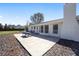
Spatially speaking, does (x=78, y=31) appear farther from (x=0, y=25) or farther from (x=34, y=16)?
(x=34, y=16)

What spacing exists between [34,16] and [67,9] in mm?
28696

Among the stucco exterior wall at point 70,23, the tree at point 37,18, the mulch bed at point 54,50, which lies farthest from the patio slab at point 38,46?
the tree at point 37,18

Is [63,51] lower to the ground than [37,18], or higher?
lower

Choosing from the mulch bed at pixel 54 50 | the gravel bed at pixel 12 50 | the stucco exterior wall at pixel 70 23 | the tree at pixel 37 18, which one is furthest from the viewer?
the tree at pixel 37 18

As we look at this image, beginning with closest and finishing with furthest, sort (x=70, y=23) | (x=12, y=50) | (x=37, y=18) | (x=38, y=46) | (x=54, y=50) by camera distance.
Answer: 1. (x=54, y=50)
2. (x=12, y=50)
3. (x=38, y=46)
4. (x=70, y=23)
5. (x=37, y=18)

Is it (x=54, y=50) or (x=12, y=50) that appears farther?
(x=12, y=50)

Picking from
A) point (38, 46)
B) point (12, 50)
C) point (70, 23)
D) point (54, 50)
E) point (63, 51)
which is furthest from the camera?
point (70, 23)

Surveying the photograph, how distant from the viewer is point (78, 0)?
164 inches

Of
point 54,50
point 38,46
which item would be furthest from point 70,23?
point 54,50

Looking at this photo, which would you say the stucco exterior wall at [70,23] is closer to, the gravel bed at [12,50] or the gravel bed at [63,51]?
the gravel bed at [63,51]

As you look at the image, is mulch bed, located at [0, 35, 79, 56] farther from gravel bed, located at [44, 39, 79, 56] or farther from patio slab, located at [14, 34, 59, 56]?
patio slab, located at [14, 34, 59, 56]

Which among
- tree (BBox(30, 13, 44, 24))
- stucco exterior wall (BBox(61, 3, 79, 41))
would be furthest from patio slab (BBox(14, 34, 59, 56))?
tree (BBox(30, 13, 44, 24))

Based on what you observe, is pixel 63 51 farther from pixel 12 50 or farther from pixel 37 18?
pixel 37 18

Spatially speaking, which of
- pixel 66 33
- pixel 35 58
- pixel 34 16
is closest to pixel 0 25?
pixel 34 16
